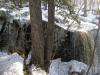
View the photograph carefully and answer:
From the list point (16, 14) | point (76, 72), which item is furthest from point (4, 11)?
point (76, 72)

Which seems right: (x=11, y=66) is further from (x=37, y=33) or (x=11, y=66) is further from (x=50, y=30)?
(x=50, y=30)

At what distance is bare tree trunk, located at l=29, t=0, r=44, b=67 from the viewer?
8445mm

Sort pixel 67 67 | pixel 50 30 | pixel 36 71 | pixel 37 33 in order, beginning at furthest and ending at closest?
1. pixel 67 67
2. pixel 50 30
3. pixel 37 33
4. pixel 36 71

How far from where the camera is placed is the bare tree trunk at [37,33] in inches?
332

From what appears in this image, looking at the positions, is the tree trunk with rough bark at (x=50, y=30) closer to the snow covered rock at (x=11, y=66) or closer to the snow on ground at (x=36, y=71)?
the snow on ground at (x=36, y=71)

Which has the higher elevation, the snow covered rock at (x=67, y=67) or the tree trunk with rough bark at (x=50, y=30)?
the tree trunk with rough bark at (x=50, y=30)

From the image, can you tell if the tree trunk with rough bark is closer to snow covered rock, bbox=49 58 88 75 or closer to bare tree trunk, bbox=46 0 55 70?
bare tree trunk, bbox=46 0 55 70

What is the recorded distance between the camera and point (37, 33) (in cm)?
855

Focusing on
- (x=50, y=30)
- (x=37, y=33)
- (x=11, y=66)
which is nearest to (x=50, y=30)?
(x=50, y=30)

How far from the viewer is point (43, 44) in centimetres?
869

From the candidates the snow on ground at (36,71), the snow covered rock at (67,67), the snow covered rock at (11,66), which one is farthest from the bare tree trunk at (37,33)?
the snow covered rock at (67,67)

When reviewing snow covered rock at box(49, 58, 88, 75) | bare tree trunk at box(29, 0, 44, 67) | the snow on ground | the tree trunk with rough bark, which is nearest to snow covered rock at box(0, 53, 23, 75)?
the snow on ground

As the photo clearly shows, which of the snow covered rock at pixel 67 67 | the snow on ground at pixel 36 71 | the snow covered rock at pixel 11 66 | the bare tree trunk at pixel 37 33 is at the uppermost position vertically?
the bare tree trunk at pixel 37 33

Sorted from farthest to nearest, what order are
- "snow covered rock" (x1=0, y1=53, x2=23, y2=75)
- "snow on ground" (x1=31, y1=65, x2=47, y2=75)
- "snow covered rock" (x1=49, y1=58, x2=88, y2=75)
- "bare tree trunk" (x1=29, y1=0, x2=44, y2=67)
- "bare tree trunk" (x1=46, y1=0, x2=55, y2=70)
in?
"snow covered rock" (x1=49, y1=58, x2=88, y2=75), "bare tree trunk" (x1=46, y1=0, x2=55, y2=70), "bare tree trunk" (x1=29, y1=0, x2=44, y2=67), "snow on ground" (x1=31, y1=65, x2=47, y2=75), "snow covered rock" (x1=0, y1=53, x2=23, y2=75)
